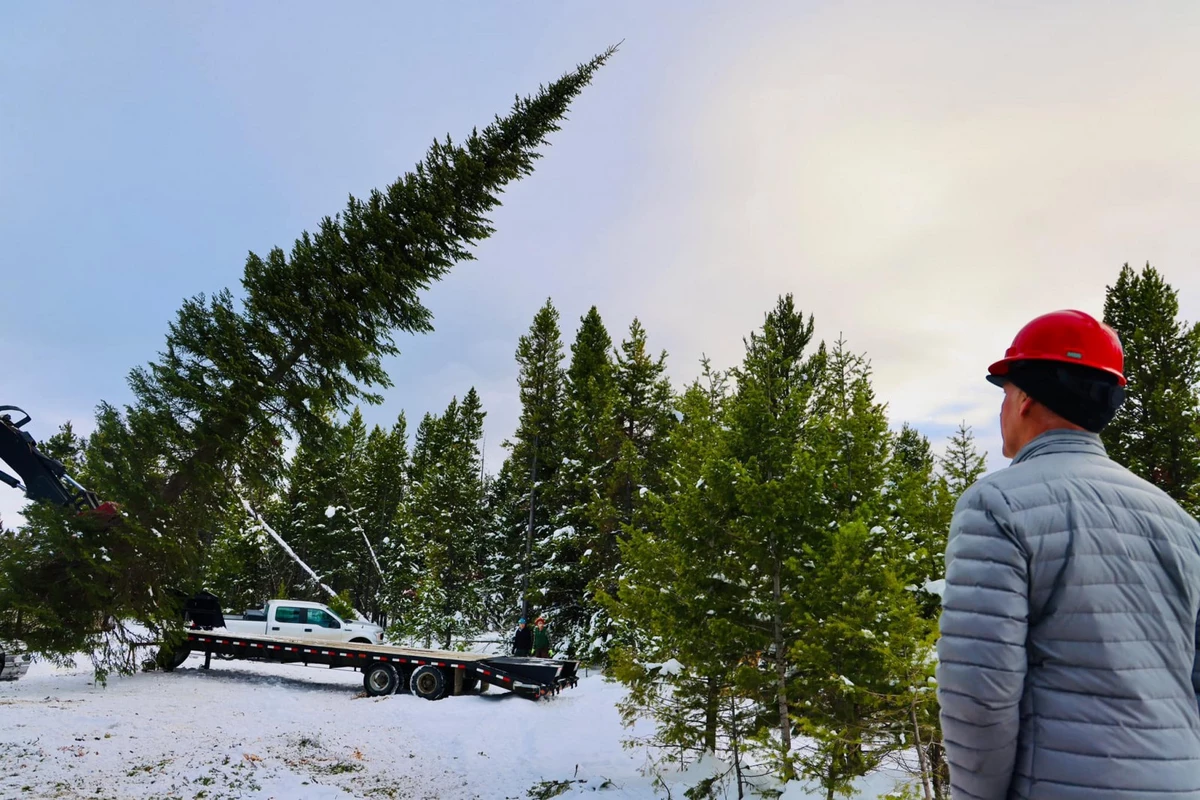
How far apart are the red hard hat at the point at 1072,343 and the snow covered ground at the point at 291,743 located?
33.5 ft

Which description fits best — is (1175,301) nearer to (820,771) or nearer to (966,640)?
(820,771)

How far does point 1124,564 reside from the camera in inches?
69.8

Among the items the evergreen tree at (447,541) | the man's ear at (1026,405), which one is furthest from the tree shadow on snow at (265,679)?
the man's ear at (1026,405)

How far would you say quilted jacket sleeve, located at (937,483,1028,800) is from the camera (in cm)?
168

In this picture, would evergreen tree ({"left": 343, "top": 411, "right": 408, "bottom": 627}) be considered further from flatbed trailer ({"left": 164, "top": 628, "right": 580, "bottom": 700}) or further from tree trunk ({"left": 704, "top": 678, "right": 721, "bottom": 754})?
tree trunk ({"left": 704, "top": 678, "right": 721, "bottom": 754})

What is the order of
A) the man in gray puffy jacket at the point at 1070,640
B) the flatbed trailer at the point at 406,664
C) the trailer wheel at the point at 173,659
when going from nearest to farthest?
the man in gray puffy jacket at the point at 1070,640 < the flatbed trailer at the point at 406,664 < the trailer wheel at the point at 173,659

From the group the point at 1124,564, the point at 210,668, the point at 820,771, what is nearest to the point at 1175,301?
the point at 820,771

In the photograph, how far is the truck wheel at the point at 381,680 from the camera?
17.6 metres

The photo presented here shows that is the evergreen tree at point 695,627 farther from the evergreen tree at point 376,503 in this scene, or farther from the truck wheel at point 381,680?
the evergreen tree at point 376,503

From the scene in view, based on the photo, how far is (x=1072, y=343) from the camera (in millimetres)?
1971

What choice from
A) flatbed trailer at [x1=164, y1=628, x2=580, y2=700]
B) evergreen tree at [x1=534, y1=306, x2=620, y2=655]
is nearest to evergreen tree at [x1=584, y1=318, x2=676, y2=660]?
evergreen tree at [x1=534, y1=306, x2=620, y2=655]

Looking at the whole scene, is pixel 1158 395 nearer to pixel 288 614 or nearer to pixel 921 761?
pixel 921 761

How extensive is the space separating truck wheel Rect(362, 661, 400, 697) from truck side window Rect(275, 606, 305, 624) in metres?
6.96

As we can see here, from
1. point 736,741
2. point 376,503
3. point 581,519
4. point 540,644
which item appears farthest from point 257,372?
point 376,503
